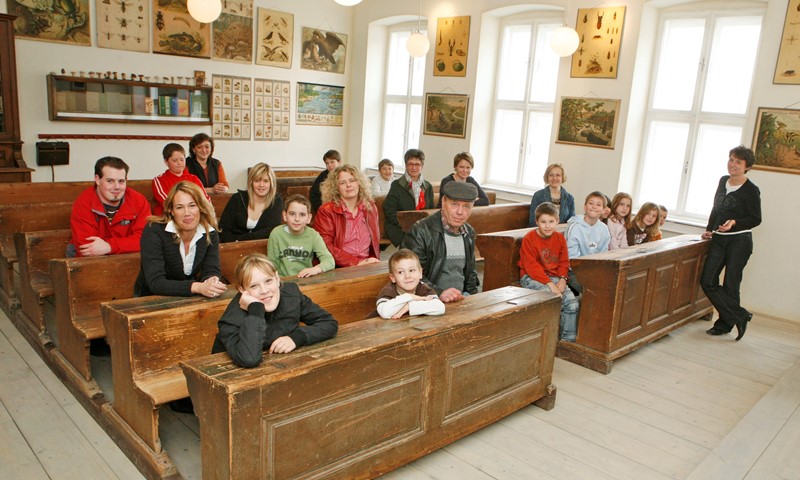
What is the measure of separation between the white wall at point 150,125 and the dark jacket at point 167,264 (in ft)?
18.2

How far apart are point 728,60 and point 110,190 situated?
682 cm

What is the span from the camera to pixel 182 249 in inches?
137

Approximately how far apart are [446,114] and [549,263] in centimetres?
525

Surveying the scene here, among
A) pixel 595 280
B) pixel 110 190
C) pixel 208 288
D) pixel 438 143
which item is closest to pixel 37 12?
pixel 110 190

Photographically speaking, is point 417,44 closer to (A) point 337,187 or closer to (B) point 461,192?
(A) point 337,187

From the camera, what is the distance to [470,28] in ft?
30.0

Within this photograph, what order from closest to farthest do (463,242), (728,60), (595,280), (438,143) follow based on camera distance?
1. (463,242)
2. (595,280)
3. (728,60)
4. (438,143)

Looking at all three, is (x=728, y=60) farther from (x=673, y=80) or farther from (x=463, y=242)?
(x=463, y=242)

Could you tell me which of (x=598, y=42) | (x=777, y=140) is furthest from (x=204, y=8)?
(x=777, y=140)

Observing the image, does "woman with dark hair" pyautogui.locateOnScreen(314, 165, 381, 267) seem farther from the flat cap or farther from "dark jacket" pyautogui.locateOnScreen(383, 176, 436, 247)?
"dark jacket" pyautogui.locateOnScreen(383, 176, 436, 247)

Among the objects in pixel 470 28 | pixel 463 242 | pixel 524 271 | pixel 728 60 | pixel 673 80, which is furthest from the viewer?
pixel 470 28

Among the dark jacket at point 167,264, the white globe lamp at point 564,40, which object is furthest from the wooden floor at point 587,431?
the white globe lamp at point 564,40

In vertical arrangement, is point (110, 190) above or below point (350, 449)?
above

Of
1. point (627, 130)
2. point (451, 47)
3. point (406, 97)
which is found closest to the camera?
point (627, 130)
